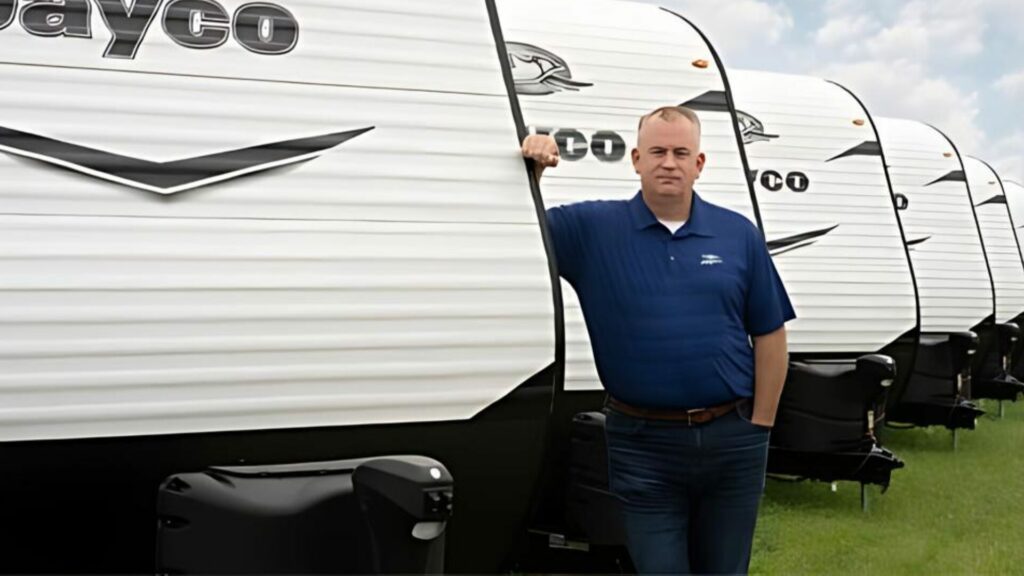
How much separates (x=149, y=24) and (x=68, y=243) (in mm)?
695

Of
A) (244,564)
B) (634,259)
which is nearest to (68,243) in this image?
(244,564)

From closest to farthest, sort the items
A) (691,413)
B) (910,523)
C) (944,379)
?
1. (691,413)
2. (910,523)
3. (944,379)

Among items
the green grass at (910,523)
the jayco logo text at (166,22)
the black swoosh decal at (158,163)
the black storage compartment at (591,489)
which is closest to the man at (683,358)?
the black storage compartment at (591,489)

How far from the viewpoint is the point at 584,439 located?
3.80 m

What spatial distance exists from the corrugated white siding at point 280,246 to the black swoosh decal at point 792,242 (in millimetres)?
3520

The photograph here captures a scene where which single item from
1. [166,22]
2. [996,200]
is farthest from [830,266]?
[996,200]

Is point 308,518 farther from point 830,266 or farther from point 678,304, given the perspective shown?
point 830,266

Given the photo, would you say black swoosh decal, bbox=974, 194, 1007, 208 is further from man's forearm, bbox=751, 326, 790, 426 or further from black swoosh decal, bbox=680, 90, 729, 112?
man's forearm, bbox=751, 326, 790, 426

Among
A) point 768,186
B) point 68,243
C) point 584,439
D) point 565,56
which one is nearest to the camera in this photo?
point 68,243

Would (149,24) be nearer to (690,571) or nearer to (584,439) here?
(584,439)

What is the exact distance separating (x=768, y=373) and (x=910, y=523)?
396 centimetres

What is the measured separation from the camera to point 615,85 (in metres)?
4.94

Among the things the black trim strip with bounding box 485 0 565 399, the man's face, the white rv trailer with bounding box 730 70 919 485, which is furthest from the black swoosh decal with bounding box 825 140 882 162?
the man's face

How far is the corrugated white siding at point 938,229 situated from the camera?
9062mm
